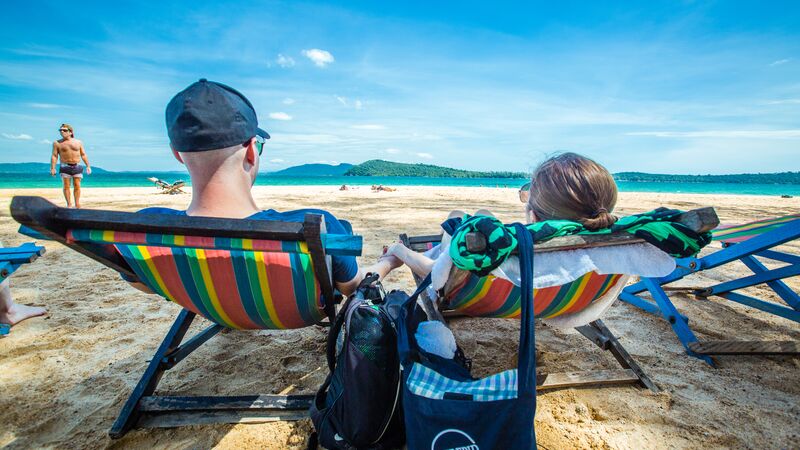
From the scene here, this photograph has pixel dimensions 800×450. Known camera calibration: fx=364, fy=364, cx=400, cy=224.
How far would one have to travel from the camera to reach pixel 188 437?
5.67ft

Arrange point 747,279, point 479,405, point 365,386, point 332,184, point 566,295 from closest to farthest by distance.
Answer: point 479,405 < point 365,386 < point 566,295 < point 747,279 < point 332,184

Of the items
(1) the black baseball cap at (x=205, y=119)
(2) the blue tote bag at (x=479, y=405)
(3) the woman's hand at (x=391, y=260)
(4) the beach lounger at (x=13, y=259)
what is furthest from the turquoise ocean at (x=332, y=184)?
(2) the blue tote bag at (x=479, y=405)

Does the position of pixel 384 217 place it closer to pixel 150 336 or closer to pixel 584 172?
pixel 150 336

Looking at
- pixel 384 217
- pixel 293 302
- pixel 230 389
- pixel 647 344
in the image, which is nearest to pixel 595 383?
pixel 647 344

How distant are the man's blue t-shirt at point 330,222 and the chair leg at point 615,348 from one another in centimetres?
163

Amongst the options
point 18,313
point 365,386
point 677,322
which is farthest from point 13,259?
point 677,322

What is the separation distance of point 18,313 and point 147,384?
1.94m

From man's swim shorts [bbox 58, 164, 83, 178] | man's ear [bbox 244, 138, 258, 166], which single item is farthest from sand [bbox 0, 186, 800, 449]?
man's swim shorts [bbox 58, 164, 83, 178]

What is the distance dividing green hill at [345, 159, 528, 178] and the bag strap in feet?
346

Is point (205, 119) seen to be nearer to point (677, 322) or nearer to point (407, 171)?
point (677, 322)

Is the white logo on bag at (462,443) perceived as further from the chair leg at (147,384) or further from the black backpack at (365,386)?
the chair leg at (147,384)

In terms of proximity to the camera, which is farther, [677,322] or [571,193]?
[677,322]

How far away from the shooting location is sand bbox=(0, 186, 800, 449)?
1737 millimetres

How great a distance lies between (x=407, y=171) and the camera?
111188 millimetres
